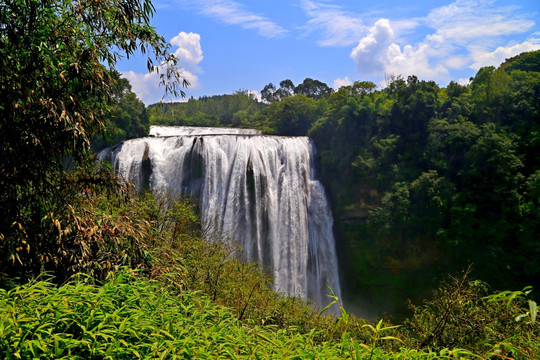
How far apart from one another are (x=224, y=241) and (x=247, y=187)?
7369mm

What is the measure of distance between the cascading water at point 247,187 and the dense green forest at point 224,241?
10.1 ft

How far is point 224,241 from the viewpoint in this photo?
38.9ft

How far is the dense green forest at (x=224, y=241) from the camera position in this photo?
2.47 metres

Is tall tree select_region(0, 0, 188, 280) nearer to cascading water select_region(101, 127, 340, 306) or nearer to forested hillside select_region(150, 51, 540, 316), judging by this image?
cascading water select_region(101, 127, 340, 306)

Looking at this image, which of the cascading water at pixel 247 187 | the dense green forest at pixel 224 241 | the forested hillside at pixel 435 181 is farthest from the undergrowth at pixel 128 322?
the forested hillside at pixel 435 181

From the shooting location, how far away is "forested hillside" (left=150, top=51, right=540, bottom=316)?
17.7 meters

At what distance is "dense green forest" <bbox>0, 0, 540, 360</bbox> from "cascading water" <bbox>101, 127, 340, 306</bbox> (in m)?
3.07

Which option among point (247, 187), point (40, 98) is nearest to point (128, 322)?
point (40, 98)

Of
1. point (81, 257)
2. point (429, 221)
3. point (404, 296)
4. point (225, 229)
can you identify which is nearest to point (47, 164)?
point (81, 257)

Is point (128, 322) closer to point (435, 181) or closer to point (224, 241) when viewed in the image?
point (224, 241)

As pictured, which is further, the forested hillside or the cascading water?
the cascading water

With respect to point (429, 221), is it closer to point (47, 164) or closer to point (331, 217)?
point (331, 217)

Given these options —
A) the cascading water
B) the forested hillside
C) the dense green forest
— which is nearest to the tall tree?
the dense green forest

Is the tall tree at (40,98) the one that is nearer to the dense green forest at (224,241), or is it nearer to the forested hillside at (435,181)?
the dense green forest at (224,241)
